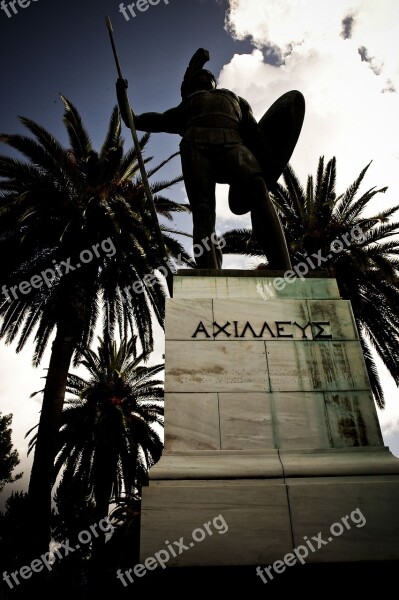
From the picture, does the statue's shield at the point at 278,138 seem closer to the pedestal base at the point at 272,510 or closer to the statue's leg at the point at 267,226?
the statue's leg at the point at 267,226

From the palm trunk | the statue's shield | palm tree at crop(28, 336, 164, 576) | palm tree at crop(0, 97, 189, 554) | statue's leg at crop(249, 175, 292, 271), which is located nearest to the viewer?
statue's leg at crop(249, 175, 292, 271)

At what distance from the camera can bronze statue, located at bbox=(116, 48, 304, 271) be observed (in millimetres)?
4363

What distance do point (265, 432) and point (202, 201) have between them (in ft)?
8.30

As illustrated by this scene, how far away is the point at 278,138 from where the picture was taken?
4.91 meters

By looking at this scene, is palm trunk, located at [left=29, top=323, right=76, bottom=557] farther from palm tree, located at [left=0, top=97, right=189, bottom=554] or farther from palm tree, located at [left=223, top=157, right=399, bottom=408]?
palm tree, located at [left=223, top=157, right=399, bottom=408]

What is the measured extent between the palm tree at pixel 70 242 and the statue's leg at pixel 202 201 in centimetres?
665

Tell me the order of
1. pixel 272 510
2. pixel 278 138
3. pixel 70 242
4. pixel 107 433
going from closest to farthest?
pixel 272 510
pixel 278 138
pixel 70 242
pixel 107 433

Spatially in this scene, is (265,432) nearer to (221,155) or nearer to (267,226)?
(267,226)

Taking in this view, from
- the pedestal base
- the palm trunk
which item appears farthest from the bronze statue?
the palm trunk

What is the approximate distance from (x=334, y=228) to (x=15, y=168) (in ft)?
32.0

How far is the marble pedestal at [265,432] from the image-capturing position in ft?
8.02

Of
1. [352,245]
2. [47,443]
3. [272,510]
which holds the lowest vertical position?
[272,510]

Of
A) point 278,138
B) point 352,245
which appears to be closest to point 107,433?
point 352,245

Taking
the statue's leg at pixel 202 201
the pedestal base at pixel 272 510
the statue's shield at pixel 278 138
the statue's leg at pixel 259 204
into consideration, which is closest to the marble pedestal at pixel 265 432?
the pedestal base at pixel 272 510
